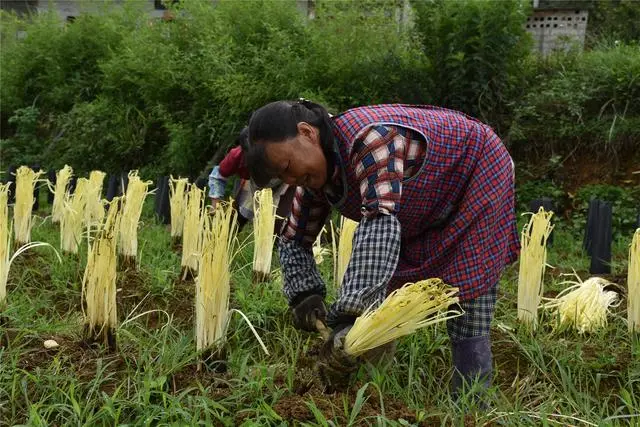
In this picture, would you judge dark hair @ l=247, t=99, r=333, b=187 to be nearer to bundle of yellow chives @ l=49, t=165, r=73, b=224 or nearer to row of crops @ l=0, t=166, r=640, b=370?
row of crops @ l=0, t=166, r=640, b=370

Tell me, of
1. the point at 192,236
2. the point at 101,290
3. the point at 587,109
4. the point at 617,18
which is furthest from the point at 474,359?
the point at 617,18

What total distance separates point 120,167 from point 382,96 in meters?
3.41

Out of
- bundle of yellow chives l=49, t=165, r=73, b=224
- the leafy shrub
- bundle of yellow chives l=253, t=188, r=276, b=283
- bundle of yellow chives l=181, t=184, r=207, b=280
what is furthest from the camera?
the leafy shrub

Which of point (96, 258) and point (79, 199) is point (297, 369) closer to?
point (96, 258)

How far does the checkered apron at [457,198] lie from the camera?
198cm

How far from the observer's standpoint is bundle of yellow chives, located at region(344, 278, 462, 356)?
1.73 metres

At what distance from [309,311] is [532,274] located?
115cm

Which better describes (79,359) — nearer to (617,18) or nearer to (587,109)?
(587,109)

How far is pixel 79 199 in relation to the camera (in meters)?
3.68

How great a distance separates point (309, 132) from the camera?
1.81 metres

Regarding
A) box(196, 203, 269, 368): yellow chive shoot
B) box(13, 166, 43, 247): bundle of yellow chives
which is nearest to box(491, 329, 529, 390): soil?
box(196, 203, 269, 368): yellow chive shoot

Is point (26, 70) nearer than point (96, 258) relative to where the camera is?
No

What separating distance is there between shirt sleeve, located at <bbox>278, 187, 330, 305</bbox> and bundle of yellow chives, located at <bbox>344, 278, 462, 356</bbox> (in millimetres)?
497

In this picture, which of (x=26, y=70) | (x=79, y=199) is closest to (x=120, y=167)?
(x=26, y=70)
